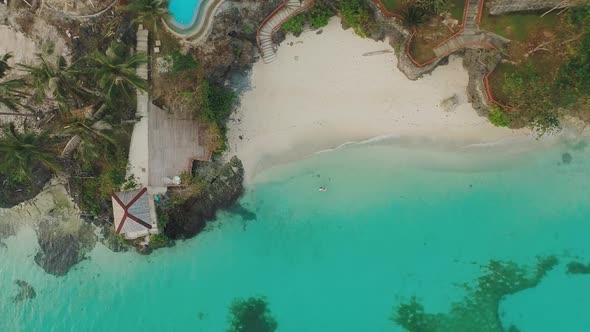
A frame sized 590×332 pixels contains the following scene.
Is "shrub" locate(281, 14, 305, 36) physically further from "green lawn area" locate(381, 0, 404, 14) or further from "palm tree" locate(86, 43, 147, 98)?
"palm tree" locate(86, 43, 147, 98)

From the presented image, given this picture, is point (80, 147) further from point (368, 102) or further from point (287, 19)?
point (368, 102)

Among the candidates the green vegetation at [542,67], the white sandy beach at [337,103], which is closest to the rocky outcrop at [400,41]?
the white sandy beach at [337,103]

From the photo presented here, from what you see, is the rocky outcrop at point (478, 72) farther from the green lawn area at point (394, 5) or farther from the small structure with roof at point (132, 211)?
the small structure with roof at point (132, 211)

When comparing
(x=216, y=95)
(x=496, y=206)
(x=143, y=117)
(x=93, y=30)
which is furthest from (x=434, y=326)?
(x=93, y=30)

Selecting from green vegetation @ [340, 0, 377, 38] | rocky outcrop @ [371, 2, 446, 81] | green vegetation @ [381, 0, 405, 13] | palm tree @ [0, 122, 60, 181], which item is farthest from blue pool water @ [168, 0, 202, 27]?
green vegetation @ [381, 0, 405, 13]

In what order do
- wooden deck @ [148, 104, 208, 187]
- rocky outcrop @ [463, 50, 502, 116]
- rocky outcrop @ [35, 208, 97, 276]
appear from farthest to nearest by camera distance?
rocky outcrop @ [35, 208, 97, 276] < wooden deck @ [148, 104, 208, 187] < rocky outcrop @ [463, 50, 502, 116]

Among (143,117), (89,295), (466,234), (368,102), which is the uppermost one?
(368,102)

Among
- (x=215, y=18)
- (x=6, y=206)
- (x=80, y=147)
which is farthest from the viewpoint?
(x=6, y=206)
